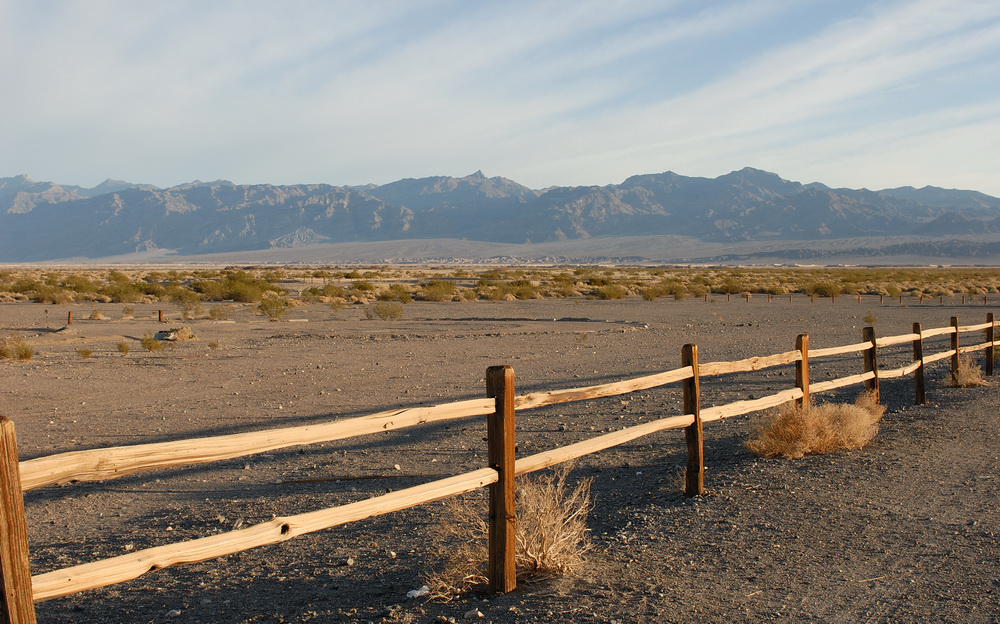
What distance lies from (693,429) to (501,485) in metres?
2.78

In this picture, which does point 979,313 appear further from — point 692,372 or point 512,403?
point 512,403

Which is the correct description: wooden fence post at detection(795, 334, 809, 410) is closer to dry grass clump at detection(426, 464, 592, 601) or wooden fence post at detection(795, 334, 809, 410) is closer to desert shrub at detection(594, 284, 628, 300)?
dry grass clump at detection(426, 464, 592, 601)

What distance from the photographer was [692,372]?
22.8 feet

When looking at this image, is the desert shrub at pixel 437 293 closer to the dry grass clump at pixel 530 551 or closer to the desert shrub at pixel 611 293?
the desert shrub at pixel 611 293

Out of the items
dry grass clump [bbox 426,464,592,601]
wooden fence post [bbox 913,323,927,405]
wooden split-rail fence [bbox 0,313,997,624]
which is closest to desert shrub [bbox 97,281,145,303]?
wooden fence post [bbox 913,323,927,405]

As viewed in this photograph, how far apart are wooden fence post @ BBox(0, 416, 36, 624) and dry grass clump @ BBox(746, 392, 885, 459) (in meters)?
7.32

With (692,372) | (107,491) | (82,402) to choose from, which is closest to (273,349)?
(82,402)

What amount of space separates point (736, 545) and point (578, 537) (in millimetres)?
1247

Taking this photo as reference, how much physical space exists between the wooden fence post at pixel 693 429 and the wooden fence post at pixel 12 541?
512 centimetres

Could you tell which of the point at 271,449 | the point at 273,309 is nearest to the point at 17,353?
the point at 273,309

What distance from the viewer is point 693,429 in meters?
7.07

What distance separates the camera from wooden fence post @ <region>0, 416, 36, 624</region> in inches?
123

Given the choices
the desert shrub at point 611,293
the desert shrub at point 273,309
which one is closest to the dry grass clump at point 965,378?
the desert shrub at point 273,309

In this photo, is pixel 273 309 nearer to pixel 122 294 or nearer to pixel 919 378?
Result: pixel 122 294
